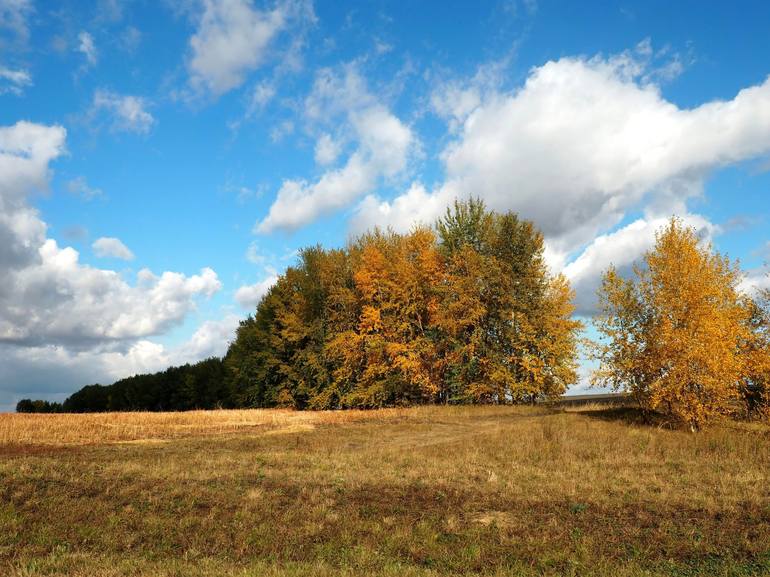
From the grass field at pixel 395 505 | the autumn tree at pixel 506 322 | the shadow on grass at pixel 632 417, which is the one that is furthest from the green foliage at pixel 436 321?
the grass field at pixel 395 505

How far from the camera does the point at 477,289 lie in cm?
4444

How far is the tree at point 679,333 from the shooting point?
26.8 metres

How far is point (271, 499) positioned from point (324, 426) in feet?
65.9

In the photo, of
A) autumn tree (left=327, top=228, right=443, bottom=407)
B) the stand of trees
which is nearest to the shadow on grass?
the stand of trees

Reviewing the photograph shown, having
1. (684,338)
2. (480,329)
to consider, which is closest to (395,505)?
(684,338)

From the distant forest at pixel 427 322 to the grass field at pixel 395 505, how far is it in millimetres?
16510

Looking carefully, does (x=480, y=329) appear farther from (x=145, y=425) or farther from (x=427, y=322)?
(x=145, y=425)

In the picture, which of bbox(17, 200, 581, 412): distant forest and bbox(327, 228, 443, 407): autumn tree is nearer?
bbox(17, 200, 581, 412): distant forest

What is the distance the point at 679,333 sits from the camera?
27.4 m

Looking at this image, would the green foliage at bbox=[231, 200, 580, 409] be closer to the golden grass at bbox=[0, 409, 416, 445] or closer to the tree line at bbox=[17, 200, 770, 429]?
the tree line at bbox=[17, 200, 770, 429]

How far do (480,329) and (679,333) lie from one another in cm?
1855

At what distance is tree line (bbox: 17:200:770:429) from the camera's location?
91.5ft

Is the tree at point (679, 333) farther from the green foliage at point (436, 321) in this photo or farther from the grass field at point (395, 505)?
the green foliage at point (436, 321)

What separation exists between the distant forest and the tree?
501 inches
